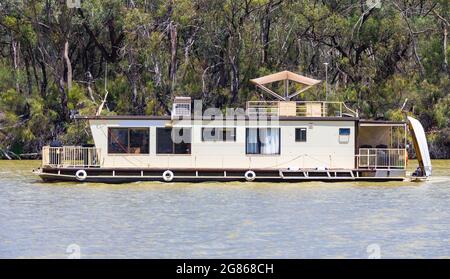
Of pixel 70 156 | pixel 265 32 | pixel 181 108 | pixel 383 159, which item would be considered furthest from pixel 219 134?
pixel 265 32

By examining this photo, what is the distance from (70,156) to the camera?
41.0 m

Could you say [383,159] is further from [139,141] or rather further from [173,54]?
[173,54]

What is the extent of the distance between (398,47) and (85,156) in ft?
77.1

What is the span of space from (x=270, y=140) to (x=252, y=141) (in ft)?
2.15

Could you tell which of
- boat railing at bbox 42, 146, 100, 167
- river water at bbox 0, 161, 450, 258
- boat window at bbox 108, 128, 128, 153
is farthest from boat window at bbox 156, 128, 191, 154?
boat railing at bbox 42, 146, 100, 167

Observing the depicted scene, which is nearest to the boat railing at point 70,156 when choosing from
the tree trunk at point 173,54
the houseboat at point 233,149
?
the houseboat at point 233,149

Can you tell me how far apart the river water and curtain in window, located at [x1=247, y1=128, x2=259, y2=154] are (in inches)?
75.1

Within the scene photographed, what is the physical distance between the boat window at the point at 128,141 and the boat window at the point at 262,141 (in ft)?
12.1

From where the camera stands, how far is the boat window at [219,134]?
4128 centimetres

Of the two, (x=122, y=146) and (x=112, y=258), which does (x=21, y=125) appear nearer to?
(x=122, y=146)

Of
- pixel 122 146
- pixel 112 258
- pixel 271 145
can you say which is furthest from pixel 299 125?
pixel 112 258

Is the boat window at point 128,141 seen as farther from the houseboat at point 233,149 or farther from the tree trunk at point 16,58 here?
the tree trunk at point 16,58

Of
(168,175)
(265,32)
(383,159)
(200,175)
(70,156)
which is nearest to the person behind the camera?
(168,175)

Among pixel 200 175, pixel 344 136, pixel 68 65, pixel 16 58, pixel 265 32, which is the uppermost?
pixel 265 32
